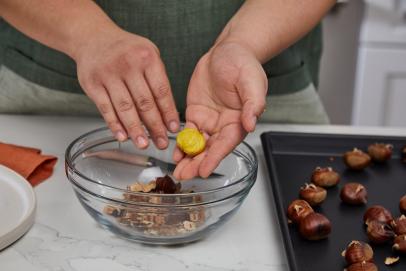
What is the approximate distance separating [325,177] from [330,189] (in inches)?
0.9

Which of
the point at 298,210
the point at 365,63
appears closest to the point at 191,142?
the point at 298,210

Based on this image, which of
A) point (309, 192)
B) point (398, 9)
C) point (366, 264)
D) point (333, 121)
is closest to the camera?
point (366, 264)

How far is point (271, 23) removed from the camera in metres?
1.15

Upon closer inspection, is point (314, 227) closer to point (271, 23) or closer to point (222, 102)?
point (222, 102)

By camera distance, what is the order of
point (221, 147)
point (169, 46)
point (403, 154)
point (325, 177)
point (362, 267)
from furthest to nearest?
point (169, 46)
point (403, 154)
point (325, 177)
point (221, 147)
point (362, 267)

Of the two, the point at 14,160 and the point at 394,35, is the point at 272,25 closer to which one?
the point at 14,160

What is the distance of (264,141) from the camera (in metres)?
1.19

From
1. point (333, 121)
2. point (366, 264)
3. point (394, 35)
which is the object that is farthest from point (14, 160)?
point (333, 121)

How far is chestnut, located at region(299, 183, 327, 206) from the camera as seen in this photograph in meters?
0.99

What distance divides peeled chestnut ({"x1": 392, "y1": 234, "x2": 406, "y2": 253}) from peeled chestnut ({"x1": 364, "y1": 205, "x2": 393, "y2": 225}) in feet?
0.13

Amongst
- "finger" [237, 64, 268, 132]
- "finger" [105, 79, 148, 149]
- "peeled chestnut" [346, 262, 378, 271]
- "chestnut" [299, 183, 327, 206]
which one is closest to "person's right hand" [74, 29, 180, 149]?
"finger" [105, 79, 148, 149]

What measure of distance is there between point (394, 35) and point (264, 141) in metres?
1.05

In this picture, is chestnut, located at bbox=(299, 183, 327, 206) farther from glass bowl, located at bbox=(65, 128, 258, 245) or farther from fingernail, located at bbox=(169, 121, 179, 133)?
fingernail, located at bbox=(169, 121, 179, 133)

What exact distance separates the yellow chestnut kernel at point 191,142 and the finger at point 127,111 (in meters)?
0.05
